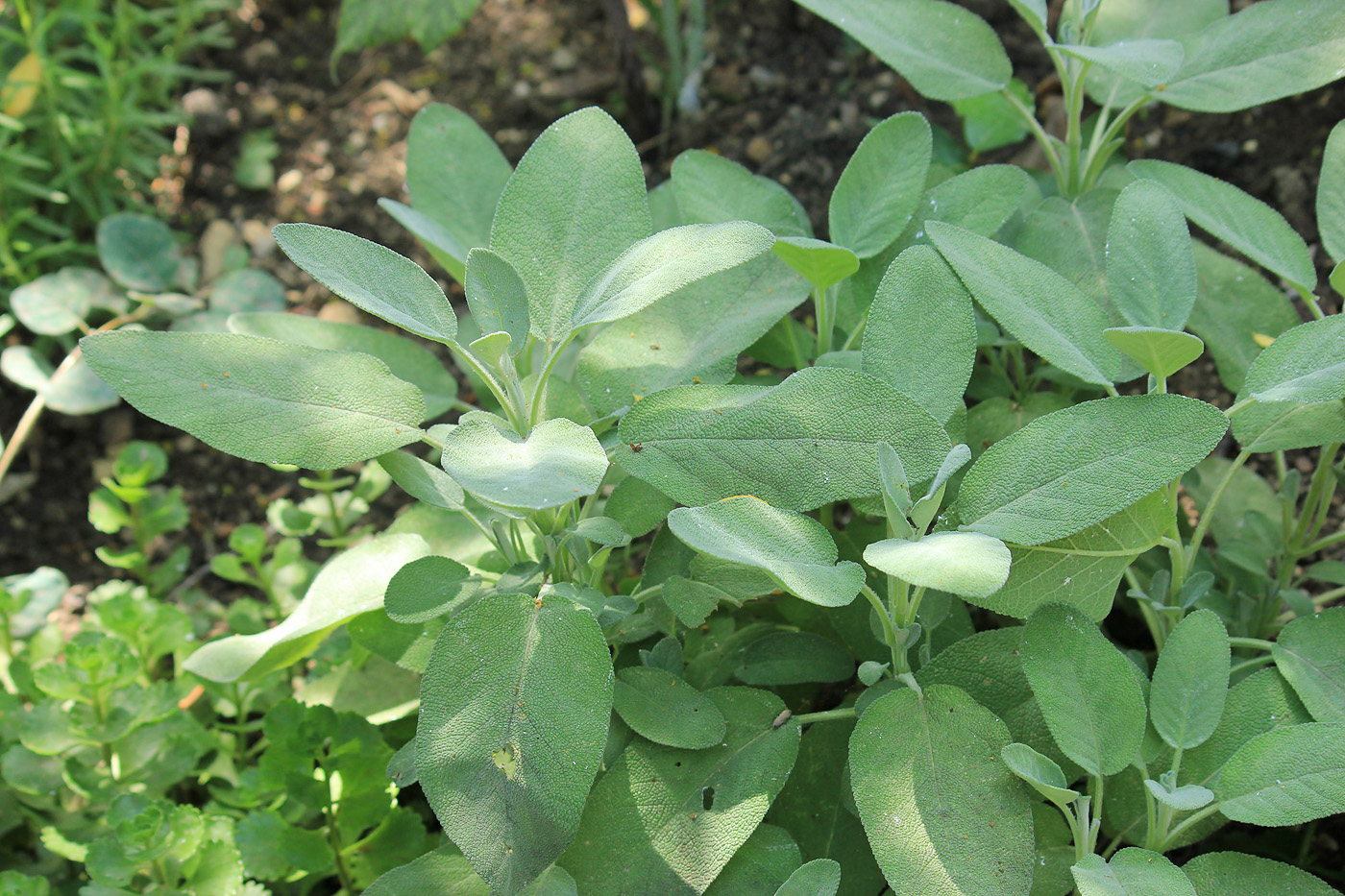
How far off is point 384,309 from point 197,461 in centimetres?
117

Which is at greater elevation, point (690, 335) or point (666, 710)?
point (690, 335)

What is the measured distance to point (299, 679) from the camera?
1.40 meters

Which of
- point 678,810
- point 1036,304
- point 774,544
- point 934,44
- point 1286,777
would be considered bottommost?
point 678,810

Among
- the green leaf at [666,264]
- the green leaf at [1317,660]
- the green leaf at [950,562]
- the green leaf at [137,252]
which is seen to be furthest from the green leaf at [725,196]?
the green leaf at [137,252]

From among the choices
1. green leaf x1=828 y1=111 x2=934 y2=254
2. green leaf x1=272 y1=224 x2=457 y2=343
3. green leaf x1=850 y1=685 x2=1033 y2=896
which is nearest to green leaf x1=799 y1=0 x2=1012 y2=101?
green leaf x1=828 y1=111 x2=934 y2=254

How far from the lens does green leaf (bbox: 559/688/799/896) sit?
80 centimetres

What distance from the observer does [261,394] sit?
0.78m

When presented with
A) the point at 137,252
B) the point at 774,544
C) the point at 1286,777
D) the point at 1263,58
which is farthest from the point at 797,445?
the point at 137,252

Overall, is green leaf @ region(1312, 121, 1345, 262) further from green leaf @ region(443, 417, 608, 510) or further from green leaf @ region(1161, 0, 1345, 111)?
green leaf @ region(443, 417, 608, 510)

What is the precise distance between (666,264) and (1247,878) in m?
0.67

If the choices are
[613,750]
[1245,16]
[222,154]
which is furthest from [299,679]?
[1245,16]

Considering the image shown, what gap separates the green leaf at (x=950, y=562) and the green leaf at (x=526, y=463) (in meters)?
0.21

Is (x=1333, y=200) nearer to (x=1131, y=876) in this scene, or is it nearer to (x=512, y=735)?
(x=1131, y=876)

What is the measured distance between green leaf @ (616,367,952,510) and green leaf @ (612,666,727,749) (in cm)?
18
